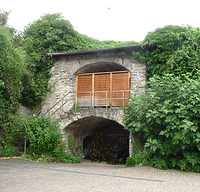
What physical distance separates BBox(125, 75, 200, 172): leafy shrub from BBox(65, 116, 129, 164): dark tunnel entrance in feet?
13.6

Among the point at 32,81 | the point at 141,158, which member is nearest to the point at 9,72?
the point at 32,81

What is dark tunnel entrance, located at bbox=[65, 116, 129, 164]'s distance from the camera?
12.1 meters

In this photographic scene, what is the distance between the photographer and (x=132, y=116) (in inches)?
361

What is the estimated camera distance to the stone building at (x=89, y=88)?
10.6 metres

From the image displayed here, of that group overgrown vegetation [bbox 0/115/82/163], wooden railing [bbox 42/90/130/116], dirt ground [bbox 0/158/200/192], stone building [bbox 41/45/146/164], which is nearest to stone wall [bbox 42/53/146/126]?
stone building [bbox 41/45/146/164]

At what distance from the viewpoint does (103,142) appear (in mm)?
12867

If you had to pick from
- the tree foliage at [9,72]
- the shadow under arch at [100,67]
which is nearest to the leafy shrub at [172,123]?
the shadow under arch at [100,67]

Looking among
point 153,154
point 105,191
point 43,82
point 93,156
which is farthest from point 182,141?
point 43,82

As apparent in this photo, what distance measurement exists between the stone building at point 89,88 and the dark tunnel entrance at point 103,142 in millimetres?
53

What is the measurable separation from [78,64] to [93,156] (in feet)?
16.0

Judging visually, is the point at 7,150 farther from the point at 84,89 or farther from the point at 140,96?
the point at 140,96

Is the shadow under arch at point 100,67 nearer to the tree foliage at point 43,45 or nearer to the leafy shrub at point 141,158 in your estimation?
the tree foliage at point 43,45

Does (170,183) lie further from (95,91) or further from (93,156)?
(93,156)

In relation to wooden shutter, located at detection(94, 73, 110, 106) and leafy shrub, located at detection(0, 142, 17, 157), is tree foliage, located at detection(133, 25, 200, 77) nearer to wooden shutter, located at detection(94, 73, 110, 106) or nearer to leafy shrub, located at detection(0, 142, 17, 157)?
wooden shutter, located at detection(94, 73, 110, 106)
